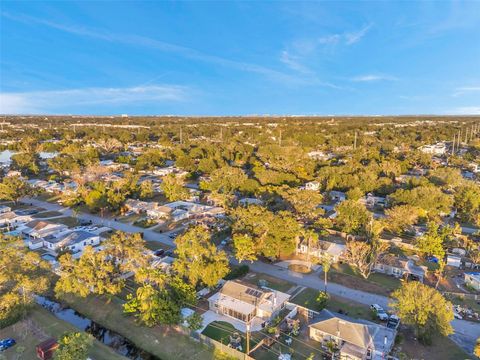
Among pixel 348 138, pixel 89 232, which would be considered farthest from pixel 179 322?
pixel 348 138

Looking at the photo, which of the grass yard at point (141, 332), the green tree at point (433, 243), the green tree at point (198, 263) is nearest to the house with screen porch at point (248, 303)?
the green tree at point (198, 263)

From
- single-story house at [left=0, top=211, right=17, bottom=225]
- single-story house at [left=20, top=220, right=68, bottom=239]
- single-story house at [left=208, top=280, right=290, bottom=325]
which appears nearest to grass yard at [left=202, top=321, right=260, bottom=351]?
single-story house at [left=208, top=280, right=290, bottom=325]

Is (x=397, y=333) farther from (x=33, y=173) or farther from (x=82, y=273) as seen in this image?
(x=33, y=173)

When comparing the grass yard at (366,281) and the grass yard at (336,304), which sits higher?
the grass yard at (366,281)

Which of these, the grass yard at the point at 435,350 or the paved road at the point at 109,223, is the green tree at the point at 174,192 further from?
the grass yard at the point at 435,350

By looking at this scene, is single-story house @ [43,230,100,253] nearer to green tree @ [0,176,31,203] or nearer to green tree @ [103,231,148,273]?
green tree @ [103,231,148,273]

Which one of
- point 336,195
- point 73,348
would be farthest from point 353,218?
point 73,348

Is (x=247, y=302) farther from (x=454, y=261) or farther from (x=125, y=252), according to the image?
(x=454, y=261)
